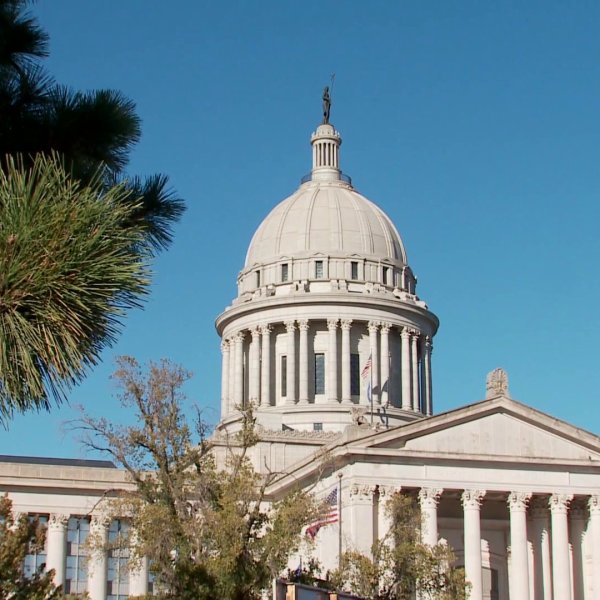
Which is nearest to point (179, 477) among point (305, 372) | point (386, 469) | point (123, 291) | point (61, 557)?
point (386, 469)

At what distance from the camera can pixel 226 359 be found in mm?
92062

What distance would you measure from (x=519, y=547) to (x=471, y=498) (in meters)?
3.43

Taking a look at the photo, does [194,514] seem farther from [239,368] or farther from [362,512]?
[239,368]

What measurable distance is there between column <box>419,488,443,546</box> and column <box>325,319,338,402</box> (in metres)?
21.9

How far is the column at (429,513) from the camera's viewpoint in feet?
200

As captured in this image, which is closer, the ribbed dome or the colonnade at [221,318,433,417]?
the colonnade at [221,318,433,417]

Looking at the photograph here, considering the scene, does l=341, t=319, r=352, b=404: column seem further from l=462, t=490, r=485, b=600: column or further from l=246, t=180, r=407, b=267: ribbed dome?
l=462, t=490, r=485, b=600: column

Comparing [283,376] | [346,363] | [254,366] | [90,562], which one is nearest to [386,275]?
[346,363]

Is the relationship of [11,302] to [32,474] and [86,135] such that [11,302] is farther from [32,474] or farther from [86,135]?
[32,474]

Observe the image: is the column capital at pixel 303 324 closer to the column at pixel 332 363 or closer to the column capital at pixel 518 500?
the column at pixel 332 363

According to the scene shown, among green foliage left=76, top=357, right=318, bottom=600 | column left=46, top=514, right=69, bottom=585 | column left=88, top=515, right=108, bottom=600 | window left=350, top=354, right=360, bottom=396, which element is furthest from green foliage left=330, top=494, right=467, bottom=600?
window left=350, top=354, right=360, bottom=396

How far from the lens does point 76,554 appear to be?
70.0 metres

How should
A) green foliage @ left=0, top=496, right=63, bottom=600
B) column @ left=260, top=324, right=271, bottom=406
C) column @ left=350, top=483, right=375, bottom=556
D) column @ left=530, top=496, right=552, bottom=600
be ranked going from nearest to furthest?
green foliage @ left=0, top=496, right=63, bottom=600 < column @ left=350, top=483, right=375, bottom=556 < column @ left=530, top=496, right=552, bottom=600 < column @ left=260, top=324, right=271, bottom=406

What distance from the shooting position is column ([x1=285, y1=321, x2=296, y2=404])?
3351 inches
